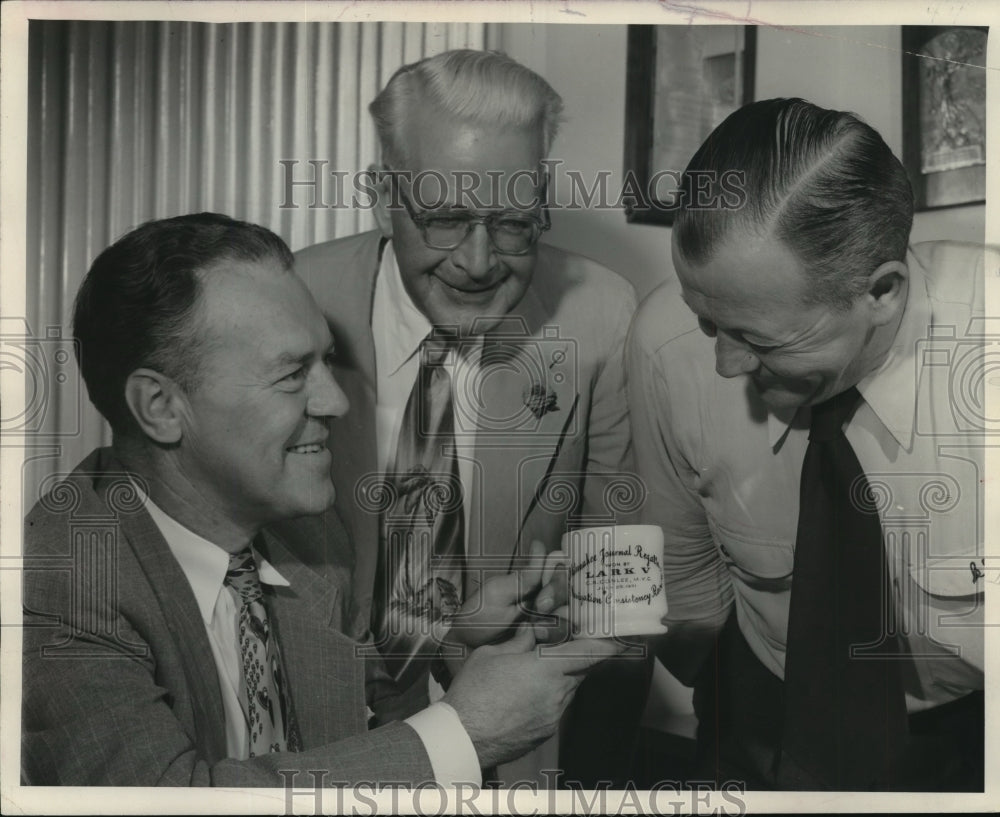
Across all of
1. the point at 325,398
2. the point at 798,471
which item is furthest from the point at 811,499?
the point at 325,398

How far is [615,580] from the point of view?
1.89 meters

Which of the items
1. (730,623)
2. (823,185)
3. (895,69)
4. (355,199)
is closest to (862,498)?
(730,623)

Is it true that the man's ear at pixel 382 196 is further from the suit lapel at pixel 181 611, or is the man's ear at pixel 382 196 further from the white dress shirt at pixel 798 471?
the suit lapel at pixel 181 611

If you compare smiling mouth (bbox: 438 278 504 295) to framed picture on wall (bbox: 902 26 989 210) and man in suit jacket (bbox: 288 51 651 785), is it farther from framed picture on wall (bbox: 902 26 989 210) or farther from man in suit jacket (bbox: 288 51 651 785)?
framed picture on wall (bbox: 902 26 989 210)

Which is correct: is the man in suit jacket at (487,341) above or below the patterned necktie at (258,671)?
above

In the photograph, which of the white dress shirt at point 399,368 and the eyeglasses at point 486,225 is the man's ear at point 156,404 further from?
the eyeglasses at point 486,225

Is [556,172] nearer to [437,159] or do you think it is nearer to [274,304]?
[437,159]

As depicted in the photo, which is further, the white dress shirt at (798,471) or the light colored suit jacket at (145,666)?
the white dress shirt at (798,471)

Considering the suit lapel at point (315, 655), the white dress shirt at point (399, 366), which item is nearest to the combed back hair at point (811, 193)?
the white dress shirt at point (399, 366)

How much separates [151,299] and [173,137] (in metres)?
0.28

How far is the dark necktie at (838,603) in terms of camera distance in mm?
1940

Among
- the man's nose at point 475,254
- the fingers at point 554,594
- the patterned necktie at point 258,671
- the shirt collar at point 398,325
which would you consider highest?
the man's nose at point 475,254

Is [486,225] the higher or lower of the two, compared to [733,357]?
higher

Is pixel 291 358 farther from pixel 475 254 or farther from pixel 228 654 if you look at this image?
pixel 228 654
